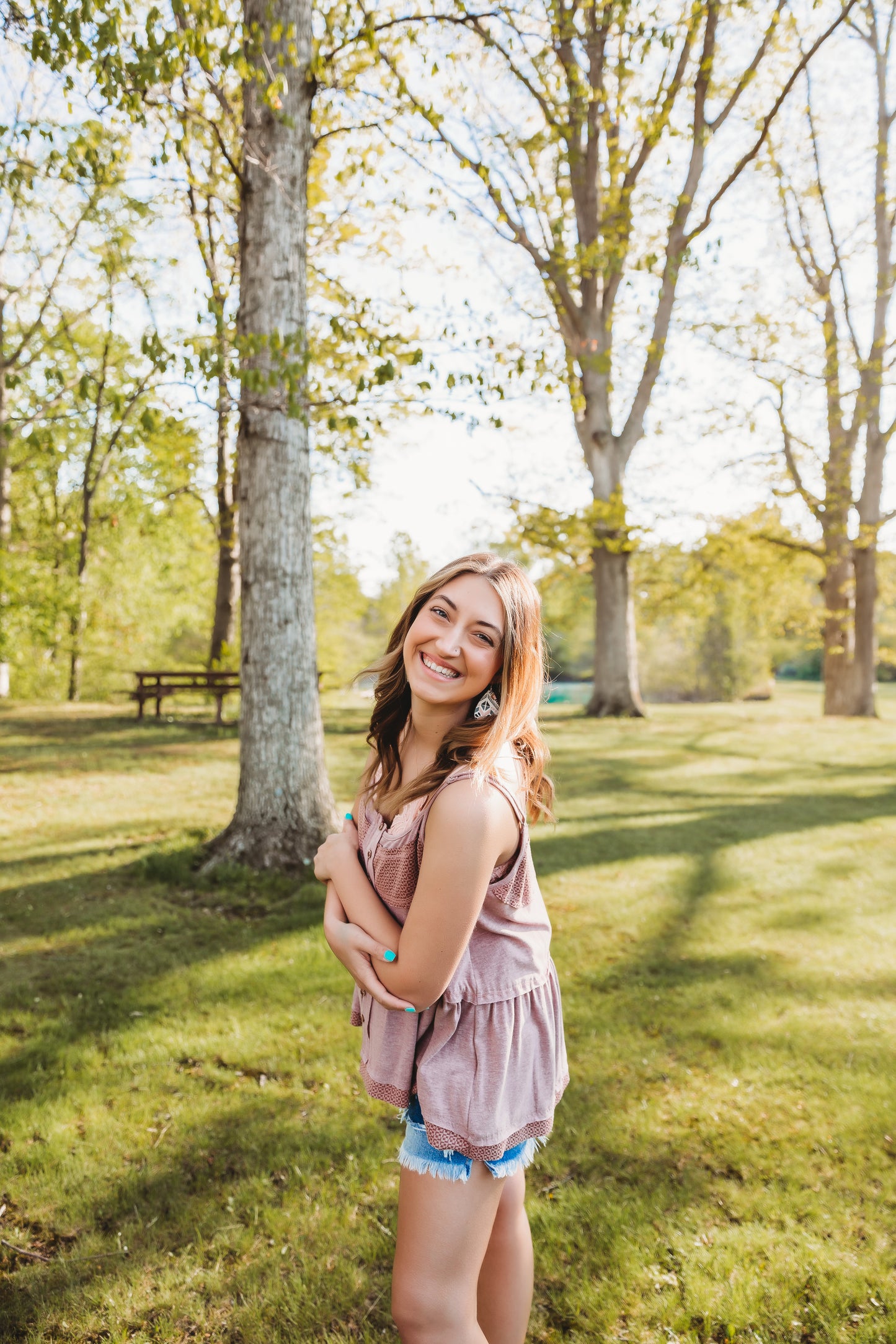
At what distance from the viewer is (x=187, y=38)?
14.9 feet

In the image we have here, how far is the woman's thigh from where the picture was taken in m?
1.67

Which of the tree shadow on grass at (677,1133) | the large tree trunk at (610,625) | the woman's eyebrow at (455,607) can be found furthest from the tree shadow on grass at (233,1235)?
the large tree trunk at (610,625)

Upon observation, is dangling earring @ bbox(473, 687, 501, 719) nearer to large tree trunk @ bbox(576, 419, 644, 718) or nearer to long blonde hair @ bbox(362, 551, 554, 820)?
long blonde hair @ bbox(362, 551, 554, 820)

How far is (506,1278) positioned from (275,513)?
526cm

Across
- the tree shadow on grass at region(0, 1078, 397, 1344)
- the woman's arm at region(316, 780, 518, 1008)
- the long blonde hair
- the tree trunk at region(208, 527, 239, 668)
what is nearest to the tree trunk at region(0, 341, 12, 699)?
the tree trunk at region(208, 527, 239, 668)

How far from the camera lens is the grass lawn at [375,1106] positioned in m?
2.57

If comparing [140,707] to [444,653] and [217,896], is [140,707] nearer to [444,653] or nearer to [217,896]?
[217,896]

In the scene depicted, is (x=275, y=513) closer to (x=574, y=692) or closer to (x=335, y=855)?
(x=335, y=855)

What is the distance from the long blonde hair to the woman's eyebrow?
0.02 meters

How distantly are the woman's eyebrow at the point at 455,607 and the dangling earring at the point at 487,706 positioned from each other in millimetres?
143

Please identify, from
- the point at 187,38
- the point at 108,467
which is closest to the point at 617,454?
the point at 187,38

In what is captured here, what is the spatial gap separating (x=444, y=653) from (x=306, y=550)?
481 cm

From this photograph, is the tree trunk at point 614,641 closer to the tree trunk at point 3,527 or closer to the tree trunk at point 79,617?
the tree trunk at point 79,617

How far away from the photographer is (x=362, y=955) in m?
1.84
